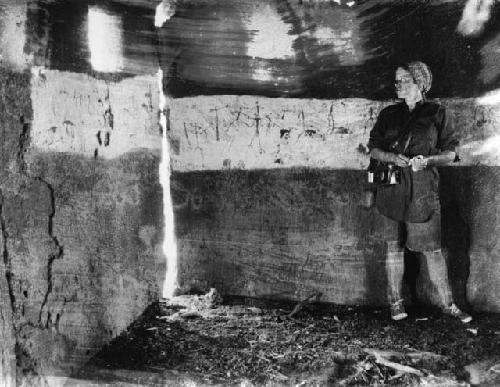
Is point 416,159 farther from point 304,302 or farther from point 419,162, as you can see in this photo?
point 304,302

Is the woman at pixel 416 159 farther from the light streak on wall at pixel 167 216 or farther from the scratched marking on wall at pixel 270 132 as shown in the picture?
the light streak on wall at pixel 167 216

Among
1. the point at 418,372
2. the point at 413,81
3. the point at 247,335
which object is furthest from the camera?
the point at 247,335

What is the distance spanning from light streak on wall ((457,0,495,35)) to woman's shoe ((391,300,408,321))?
231 centimetres

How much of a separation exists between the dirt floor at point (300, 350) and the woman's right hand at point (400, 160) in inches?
52.5

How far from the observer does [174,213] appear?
478 cm

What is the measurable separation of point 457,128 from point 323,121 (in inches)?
44.7

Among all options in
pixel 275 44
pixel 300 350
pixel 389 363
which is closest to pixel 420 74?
pixel 275 44

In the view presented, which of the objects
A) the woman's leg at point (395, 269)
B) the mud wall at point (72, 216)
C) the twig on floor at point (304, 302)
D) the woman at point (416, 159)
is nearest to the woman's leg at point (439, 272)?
the woman at point (416, 159)

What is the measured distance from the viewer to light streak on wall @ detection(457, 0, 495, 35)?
3992 mm

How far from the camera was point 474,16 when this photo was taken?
403cm

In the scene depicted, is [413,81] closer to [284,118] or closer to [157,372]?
[284,118]

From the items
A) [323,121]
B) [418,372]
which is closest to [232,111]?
[323,121]

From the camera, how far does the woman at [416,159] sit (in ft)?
12.3

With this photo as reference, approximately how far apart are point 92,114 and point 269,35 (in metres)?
1.82
